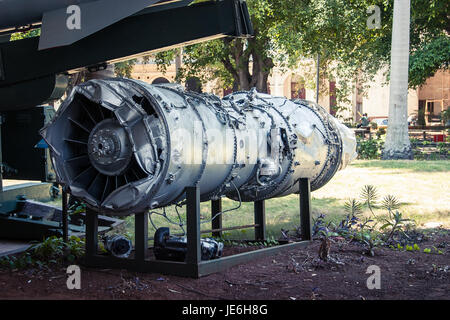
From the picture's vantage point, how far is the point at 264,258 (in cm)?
686

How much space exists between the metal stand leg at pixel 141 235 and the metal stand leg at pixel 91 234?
60cm

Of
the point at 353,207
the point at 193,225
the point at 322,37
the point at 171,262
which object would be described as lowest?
the point at 171,262

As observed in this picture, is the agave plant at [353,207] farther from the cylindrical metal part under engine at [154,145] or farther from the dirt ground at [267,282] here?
the cylindrical metal part under engine at [154,145]

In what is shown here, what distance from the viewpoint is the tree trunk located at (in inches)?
736

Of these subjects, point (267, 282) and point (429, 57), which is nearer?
point (267, 282)

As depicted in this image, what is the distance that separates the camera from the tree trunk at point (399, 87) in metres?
18.7

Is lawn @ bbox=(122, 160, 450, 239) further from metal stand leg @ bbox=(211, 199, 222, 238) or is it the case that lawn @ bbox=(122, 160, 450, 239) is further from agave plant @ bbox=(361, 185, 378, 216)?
agave plant @ bbox=(361, 185, 378, 216)

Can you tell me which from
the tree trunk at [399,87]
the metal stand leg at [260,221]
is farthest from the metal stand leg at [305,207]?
the tree trunk at [399,87]

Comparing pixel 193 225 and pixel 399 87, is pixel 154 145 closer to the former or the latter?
pixel 193 225

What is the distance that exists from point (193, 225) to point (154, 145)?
0.90 metres

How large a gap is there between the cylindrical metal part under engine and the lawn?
73.3 inches

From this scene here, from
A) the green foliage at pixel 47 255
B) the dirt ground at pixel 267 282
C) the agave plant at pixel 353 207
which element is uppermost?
the agave plant at pixel 353 207

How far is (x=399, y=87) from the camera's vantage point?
1911 cm

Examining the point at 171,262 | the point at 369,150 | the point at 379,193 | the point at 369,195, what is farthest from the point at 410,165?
the point at 171,262
